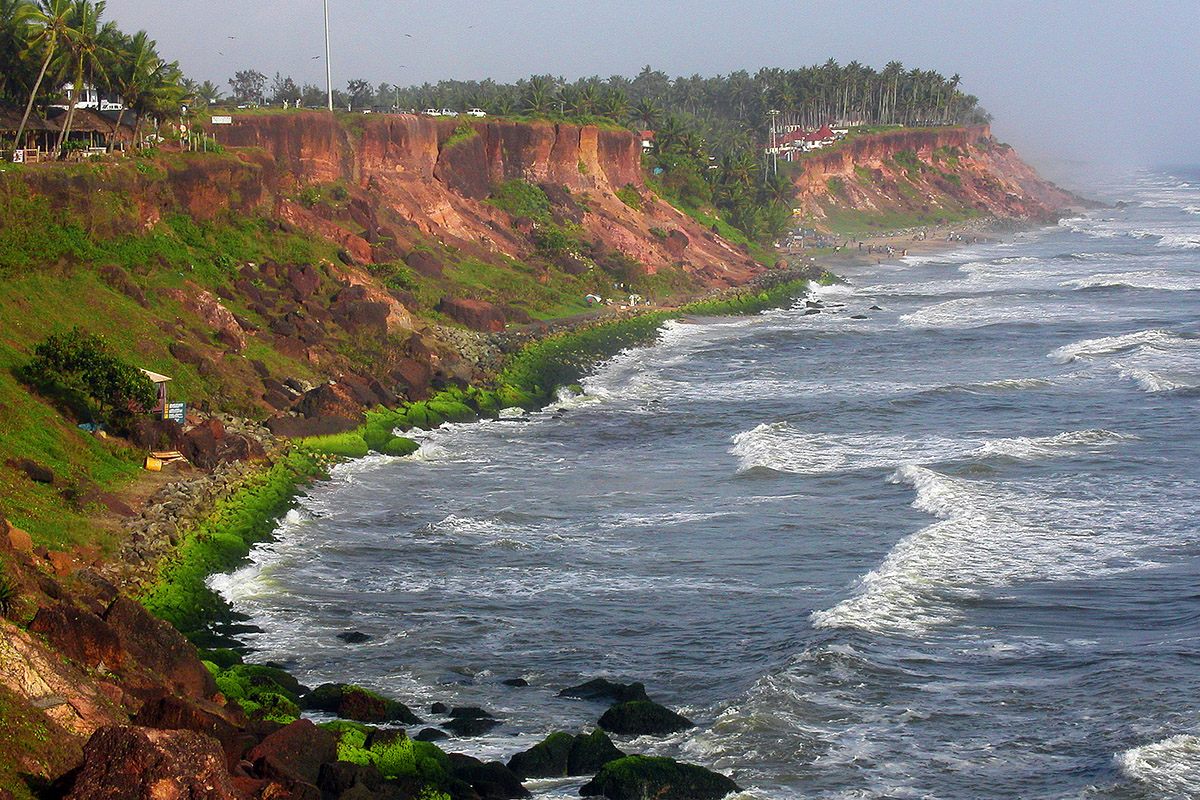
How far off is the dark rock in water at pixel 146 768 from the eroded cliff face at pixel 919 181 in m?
A: 113

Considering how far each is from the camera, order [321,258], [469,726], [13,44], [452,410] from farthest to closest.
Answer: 1. [321,258]
2. [13,44]
3. [452,410]
4. [469,726]

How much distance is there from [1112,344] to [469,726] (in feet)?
153

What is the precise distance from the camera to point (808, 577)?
28.5 meters

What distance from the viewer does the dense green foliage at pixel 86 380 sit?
33219 millimetres

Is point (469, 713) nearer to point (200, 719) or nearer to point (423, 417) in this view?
point (200, 719)

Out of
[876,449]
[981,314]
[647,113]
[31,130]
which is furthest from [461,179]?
[876,449]

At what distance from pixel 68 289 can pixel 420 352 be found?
47.9 feet

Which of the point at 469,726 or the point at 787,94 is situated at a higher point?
the point at 787,94

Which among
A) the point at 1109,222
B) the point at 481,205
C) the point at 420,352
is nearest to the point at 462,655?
the point at 420,352

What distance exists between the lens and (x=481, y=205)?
7662cm

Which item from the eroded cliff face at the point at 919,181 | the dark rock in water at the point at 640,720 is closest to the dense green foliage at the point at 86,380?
the dark rock in water at the point at 640,720

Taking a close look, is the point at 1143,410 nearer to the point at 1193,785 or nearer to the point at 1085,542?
the point at 1085,542

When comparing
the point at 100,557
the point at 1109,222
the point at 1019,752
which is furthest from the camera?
the point at 1109,222

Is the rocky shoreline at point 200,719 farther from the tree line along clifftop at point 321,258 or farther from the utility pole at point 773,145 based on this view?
the utility pole at point 773,145
